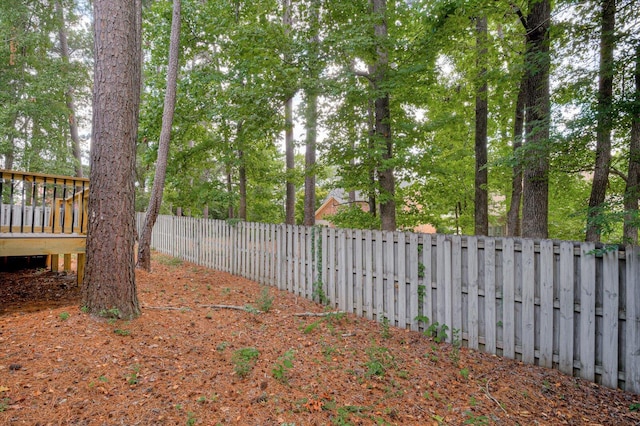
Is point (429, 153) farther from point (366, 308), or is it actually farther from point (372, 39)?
point (366, 308)

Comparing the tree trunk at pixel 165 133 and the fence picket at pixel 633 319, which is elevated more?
the tree trunk at pixel 165 133

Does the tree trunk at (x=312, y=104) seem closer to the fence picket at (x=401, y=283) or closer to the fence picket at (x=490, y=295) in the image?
the fence picket at (x=401, y=283)

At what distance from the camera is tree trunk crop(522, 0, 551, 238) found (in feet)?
16.4

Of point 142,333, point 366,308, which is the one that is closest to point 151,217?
point 142,333

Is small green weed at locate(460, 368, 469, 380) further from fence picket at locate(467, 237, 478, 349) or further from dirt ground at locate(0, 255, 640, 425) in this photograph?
fence picket at locate(467, 237, 478, 349)

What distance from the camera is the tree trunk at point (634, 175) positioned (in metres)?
3.65

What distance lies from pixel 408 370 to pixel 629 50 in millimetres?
4694

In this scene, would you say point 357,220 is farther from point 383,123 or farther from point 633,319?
point 633,319

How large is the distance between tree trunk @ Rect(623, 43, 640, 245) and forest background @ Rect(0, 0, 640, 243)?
0.08 feet

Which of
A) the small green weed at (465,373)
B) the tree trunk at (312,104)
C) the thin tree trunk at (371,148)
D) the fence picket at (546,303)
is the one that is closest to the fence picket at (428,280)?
the small green weed at (465,373)

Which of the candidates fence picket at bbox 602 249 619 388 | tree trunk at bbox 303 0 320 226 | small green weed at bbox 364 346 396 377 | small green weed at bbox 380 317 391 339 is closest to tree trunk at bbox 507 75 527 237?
fence picket at bbox 602 249 619 388

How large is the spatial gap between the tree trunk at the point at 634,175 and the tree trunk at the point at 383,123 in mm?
3491

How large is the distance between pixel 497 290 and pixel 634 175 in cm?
292

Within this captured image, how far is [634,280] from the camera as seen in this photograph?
313cm
